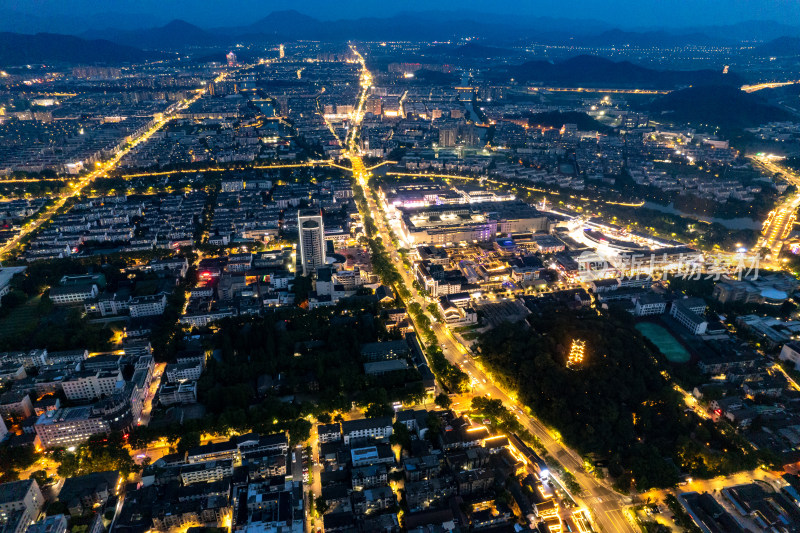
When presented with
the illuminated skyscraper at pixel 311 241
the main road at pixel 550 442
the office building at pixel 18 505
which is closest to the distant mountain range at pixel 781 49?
the main road at pixel 550 442

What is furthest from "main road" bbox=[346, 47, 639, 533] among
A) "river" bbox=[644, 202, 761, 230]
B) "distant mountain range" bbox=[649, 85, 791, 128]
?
"distant mountain range" bbox=[649, 85, 791, 128]

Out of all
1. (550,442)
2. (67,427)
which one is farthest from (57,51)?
(550,442)

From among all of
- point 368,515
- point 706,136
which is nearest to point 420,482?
point 368,515

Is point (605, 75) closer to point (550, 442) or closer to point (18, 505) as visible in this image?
point (550, 442)

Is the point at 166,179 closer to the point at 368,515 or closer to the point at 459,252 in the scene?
the point at 459,252

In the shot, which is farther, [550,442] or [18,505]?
[550,442]

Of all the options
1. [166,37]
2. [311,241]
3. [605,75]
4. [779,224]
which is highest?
[166,37]
